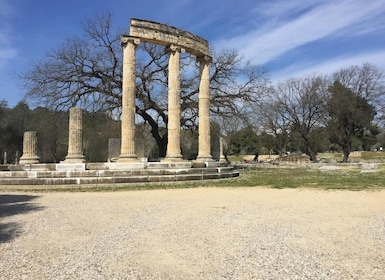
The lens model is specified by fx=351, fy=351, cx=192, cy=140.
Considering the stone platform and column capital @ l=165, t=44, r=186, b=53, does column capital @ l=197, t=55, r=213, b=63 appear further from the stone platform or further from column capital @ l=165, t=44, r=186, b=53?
the stone platform

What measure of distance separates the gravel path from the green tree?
34.3m

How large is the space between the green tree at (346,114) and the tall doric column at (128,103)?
1197 inches

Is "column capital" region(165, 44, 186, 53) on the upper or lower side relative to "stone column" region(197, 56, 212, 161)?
upper

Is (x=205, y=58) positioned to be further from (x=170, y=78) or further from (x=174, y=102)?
(x=174, y=102)

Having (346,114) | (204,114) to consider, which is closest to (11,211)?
(204,114)

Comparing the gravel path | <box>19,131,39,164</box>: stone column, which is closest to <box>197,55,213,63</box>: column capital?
<box>19,131,39,164</box>: stone column

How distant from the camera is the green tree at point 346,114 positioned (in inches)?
1617

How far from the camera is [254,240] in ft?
18.4

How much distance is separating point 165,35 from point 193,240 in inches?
599

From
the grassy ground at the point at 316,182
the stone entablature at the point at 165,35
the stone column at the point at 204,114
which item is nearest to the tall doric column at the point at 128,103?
the stone entablature at the point at 165,35

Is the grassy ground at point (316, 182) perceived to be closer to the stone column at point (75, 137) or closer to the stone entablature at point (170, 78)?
the stone entablature at point (170, 78)

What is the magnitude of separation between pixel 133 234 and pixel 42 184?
33.3ft

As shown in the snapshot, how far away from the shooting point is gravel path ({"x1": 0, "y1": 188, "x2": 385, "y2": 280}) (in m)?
4.23

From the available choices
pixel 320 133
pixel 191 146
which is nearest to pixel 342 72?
pixel 320 133
